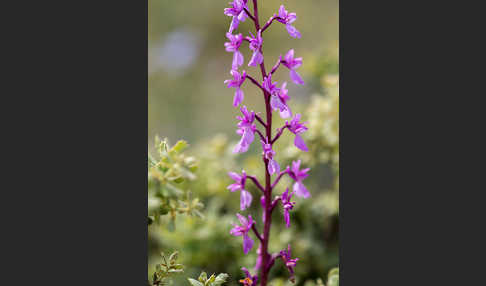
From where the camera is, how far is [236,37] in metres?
1.14

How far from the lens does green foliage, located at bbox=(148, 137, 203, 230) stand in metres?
1.17

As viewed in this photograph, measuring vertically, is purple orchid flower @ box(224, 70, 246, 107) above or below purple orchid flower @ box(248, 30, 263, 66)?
below

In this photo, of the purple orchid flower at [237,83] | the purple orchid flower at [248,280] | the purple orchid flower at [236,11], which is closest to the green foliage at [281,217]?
the purple orchid flower at [248,280]

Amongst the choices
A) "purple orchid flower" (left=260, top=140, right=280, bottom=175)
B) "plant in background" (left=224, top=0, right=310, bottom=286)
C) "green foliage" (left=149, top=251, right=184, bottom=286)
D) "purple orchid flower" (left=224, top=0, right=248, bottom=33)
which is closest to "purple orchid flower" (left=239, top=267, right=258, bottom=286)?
"plant in background" (left=224, top=0, right=310, bottom=286)

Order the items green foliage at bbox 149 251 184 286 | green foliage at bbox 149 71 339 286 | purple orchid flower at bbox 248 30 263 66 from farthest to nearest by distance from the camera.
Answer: green foliage at bbox 149 71 339 286 < green foliage at bbox 149 251 184 286 < purple orchid flower at bbox 248 30 263 66

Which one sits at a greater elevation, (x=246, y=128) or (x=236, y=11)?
(x=236, y=11)

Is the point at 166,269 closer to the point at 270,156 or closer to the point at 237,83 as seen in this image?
the point at 270,156

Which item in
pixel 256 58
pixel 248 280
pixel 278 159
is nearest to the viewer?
pixel 256 58

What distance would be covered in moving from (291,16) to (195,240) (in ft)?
3.24

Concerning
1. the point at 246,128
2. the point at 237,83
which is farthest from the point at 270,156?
the point at 237,83

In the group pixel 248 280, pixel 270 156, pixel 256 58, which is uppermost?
pixel 256 58

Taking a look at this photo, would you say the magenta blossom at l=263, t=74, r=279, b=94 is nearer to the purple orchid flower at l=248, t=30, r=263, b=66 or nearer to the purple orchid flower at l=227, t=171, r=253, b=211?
the purple orchid flower at l=248, t=30, r=263, b=66

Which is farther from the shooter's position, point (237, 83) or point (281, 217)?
point (281, 217)

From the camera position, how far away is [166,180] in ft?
3.87
